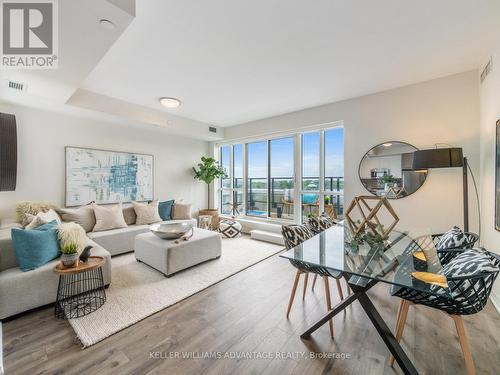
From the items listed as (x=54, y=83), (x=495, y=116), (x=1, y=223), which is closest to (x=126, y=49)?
(x=54, y=83)

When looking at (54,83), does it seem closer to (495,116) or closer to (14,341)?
(14,341)

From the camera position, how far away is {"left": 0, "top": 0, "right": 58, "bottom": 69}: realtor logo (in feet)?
5.00

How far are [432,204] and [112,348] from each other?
4.09m

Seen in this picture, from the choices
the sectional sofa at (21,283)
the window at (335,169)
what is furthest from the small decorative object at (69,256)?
the window at (335,169)

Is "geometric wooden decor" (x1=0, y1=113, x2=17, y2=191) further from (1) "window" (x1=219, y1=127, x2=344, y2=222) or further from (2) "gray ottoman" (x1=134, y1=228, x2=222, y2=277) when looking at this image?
(1) "window" (x1=219, y1=127, x2=344, y2=222)

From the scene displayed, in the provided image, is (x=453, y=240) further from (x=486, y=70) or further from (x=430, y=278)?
(x=486, y=70)

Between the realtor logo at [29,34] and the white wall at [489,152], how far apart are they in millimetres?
3969

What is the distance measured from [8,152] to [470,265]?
215 inches

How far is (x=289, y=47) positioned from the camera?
7.42ft

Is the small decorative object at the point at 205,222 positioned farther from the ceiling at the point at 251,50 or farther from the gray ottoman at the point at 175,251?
the ceiling at the point at 251,50

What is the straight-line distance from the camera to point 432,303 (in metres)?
1.39

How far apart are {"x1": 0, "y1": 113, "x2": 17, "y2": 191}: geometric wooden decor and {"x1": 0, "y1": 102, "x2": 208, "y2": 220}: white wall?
12 cm

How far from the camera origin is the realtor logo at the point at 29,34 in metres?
1.52

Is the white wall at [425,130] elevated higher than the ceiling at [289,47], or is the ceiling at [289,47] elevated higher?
the ceiling at [289,47]
